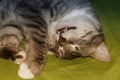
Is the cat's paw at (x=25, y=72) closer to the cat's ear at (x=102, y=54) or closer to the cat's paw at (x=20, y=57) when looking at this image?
the cat's paw at (x=20, y=57)

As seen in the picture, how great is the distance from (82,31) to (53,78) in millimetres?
338

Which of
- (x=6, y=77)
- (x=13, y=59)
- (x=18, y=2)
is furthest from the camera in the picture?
(x=18, y=2)

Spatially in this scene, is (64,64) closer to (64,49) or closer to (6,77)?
(64,49)

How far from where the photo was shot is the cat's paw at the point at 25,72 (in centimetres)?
148

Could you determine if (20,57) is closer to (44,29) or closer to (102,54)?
(44,29)

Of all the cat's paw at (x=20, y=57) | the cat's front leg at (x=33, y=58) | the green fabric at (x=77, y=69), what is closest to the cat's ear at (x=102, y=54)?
the green fabric at (x=77, y=69)

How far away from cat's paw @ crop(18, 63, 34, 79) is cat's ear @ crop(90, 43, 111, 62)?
15.2 inches

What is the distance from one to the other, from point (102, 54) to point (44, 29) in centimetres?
36

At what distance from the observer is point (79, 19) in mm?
1727

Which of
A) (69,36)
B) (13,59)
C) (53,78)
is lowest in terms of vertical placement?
(53,78)

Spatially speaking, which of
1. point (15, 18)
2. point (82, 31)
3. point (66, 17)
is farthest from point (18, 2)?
point (82, 31)

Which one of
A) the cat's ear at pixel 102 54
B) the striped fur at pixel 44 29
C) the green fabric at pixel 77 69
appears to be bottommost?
the green fabric at pixel 77 69

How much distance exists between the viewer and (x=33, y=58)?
1.55 metres

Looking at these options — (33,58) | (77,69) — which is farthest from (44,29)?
(77,69)
